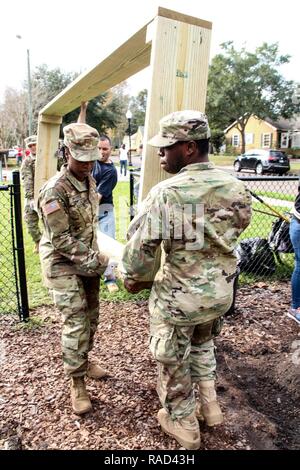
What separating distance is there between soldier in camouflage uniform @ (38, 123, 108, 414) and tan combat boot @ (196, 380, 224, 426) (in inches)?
29.6

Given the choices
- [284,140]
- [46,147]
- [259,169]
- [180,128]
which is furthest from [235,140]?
[180,128]

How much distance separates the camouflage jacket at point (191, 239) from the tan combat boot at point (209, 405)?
0.55m

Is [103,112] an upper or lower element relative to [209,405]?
upper

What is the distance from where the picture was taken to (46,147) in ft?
15.6

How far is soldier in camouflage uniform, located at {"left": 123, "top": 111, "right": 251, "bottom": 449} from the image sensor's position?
77.0 inches

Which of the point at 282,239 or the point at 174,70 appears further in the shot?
the point at 282,239

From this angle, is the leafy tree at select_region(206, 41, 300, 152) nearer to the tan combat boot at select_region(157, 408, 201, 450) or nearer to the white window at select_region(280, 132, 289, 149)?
the white window at select_region(280, 132, 289, 149)

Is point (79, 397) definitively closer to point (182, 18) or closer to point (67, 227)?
point (67, 227)

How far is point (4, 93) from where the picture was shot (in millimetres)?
33906

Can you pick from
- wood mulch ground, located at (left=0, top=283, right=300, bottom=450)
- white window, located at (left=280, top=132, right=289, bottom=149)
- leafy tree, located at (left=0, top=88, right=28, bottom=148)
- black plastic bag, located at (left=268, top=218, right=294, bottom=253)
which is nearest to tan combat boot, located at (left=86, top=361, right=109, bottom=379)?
wood mulch ground, located at (left=0, top=283, right=300, bottom=450)

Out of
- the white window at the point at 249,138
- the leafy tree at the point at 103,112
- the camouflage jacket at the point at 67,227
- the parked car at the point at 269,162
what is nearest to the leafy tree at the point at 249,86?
the white window at the point at 249,138

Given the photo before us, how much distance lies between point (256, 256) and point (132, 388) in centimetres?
282
